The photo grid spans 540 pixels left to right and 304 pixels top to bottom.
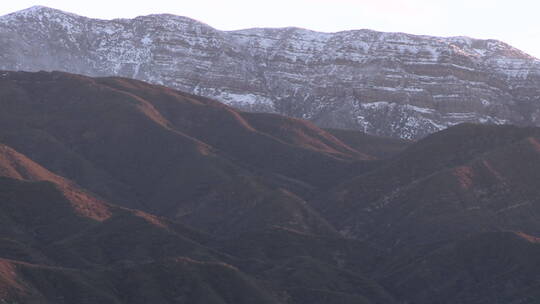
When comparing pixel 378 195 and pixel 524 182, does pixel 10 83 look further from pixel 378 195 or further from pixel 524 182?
pixel 524 182

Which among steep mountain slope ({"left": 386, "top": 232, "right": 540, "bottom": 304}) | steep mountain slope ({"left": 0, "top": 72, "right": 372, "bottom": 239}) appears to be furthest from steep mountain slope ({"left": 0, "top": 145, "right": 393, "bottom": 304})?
steep mountain slope ({"left": 0, "top": 72, "right": 372, "bottom": 239})

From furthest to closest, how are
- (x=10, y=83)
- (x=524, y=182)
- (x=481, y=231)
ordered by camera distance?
(x=10, y=83) → (x=524, y=182) → (x=481, y=231)

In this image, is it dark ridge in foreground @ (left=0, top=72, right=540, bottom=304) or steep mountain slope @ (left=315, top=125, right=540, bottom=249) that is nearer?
dark ridge in foreground @ (left=0, top=72, right=540, bottom=304)

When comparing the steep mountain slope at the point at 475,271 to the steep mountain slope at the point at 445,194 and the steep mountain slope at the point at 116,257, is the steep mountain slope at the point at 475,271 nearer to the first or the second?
the steep mountain slope at the point at 116,257

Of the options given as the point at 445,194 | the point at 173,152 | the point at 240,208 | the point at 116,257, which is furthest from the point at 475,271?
the point at 173,152

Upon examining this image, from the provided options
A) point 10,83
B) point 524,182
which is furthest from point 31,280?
point 10,83

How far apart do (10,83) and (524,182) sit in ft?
243

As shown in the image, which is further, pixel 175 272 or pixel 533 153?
pixel 533 153

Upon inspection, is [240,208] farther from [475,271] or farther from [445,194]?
[475,271]

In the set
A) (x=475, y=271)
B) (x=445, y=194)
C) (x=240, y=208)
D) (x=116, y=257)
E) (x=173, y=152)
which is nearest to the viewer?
(x=116, y=257)

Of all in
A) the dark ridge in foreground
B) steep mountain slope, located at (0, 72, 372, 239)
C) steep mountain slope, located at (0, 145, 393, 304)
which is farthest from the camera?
steep mountain slope, located at (0, 72, 372, 239)

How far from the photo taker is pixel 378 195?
159 meters

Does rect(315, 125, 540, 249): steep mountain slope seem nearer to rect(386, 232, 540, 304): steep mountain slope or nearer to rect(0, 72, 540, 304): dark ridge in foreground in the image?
rect(0, 72, 540, 304): dark ridge in foreground

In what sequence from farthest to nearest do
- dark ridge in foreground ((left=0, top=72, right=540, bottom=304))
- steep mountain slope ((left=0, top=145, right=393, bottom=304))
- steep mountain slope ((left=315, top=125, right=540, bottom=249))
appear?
steep mountain slope ((left=315, top=125, right=540, bottom=249))
dark ridge in foreground ((left=0, top=72, right=540, bottom=304))
steep mountain slope ((left=0, top=145, right=393, bottom=304))
